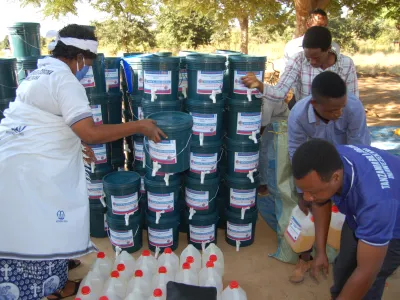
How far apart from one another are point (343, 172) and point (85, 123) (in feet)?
4.86

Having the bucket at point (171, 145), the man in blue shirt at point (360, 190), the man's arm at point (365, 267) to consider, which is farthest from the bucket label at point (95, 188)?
the man's arm at point (365, 267)

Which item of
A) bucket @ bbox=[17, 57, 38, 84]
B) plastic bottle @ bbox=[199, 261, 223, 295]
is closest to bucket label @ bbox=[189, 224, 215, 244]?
plastic bottle @ bbox=[199, 261, 223, 295]

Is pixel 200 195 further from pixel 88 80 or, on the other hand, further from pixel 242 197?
pixel 88 80

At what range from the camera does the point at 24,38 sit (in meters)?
3.84

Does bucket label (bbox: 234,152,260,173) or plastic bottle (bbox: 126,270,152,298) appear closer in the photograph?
plastic bottle (bbox: 126,270,152,298)

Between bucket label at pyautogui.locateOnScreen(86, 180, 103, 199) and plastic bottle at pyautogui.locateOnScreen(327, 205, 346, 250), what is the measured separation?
224 centimetres

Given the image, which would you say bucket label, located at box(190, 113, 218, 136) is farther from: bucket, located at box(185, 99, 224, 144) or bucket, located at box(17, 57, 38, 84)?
bucket, located at box(17, 57, 38, 84)

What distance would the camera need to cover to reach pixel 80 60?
2.40m

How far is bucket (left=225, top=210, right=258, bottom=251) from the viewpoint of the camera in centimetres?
354

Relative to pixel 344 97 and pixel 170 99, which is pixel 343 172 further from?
pixel 170 99

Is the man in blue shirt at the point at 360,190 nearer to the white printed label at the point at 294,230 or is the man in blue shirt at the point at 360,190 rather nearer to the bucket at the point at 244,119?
the white printed label at the point at 294,230

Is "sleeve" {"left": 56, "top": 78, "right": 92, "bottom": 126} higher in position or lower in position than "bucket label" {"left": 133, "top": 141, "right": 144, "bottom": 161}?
higher

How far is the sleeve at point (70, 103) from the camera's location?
7.02 feet

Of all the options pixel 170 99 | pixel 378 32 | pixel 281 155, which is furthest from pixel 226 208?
pixel 378 32
